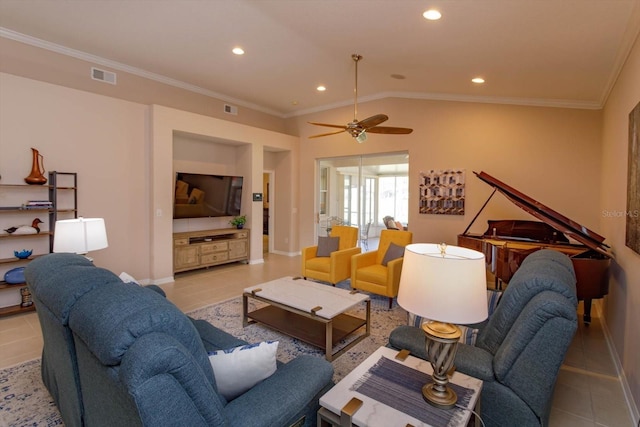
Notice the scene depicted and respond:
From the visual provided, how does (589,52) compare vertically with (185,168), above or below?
above

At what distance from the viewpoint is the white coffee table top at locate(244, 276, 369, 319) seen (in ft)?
10.2

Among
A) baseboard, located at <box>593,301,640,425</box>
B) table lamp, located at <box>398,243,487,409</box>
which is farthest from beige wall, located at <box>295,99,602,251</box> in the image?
table lamp, located at <box>398,243,487,409</box>

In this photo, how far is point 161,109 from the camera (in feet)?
17.5

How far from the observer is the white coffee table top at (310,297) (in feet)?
10.2

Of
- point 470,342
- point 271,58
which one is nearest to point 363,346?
point 470,342

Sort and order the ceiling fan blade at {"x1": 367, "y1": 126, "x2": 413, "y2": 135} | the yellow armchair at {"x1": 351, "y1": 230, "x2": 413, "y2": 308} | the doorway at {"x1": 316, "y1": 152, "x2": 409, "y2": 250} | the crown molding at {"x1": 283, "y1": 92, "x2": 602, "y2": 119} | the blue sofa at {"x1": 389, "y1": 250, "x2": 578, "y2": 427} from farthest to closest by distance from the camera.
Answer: the doorway at {"x1": 316, "y1": 152, "x2": 409, "y2": 250}
the crown molding at {"x1": 283, "y1": 92, "x2": 602, "y2": 119}
the ceiling fan blade at {"x1": 367, "y1": 126, "x2": 413, "y2": 135}
the yellow armchair at {"x1": 351, "y1": 230, "x2": 413, "y2": 308}
the blue sofa at {"x1": 389, "y1": 250, "x2": 578, "y2": 427}

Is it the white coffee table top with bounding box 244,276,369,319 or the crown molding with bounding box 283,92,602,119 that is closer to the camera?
the white coffee table top with bounding box 244,276,369,319

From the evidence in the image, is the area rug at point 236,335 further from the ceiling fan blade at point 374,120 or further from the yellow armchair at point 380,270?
the ceiling fan blade at point 374,120

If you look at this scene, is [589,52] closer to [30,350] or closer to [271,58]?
[271,58]

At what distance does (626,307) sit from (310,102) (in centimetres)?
620

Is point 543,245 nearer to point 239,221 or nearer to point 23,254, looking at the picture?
point 239,221

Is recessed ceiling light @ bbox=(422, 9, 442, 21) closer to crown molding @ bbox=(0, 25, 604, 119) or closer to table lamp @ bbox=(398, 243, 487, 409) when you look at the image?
crown molding @ bbox=(0, 25, 604, 119)

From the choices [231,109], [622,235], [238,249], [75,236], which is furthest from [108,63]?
[622,235]

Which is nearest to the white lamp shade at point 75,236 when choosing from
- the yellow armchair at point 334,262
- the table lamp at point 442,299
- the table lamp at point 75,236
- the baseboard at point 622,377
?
the table lamp at point 75,236
